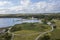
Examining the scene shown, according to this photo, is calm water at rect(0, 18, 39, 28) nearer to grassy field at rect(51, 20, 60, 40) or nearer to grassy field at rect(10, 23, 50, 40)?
grassy field at rect(10, 23, 50, 40)

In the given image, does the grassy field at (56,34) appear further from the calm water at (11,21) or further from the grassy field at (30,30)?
the calm water at (11,21)

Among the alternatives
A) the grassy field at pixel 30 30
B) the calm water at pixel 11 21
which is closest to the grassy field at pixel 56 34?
the grassy field at pixel 30 30

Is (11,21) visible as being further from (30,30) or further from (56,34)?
(56,34)

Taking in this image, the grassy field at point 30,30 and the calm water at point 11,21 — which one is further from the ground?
the calm water at point 11,21

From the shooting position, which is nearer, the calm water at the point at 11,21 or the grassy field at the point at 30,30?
the grassy field at the point at 30,30

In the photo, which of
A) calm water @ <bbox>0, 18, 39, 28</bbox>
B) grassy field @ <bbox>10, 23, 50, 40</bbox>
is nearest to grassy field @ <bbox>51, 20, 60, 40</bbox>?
grassy field @ <bbox>10, 23, 50, 40</bbox>

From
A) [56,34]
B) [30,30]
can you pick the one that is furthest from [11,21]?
[56,34]

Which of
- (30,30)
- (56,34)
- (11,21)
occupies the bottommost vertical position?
(56,34)

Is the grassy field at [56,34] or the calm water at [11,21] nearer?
the grassy field at [56,34]

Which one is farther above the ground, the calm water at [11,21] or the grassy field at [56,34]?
the calm water at [11,21]
